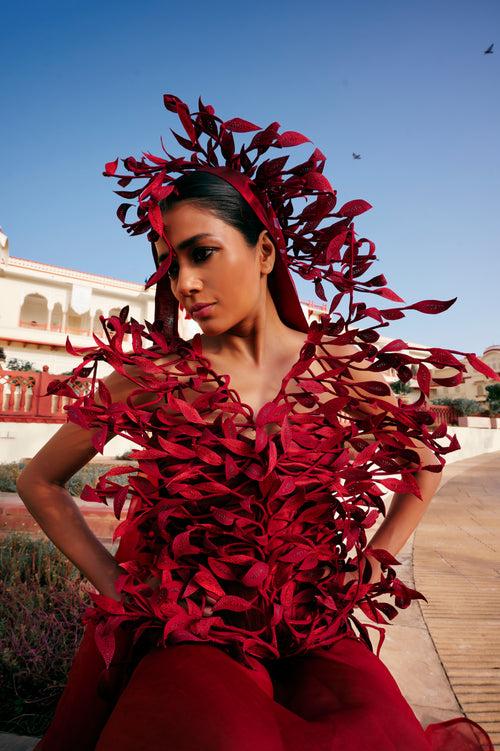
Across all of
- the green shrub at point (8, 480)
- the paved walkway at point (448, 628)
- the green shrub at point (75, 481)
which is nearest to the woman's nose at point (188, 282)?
the paved walkway at point (448, 628)

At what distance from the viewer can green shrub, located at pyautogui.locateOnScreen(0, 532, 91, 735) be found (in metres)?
1.86

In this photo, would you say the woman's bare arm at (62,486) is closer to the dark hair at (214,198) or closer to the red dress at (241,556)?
the red dress at (241,556)

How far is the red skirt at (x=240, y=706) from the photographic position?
27.8 inches

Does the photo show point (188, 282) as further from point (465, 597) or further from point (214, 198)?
point (465, 597)

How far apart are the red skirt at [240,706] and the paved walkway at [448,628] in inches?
26.9

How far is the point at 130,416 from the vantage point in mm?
1031

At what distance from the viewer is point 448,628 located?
2639 millimetres

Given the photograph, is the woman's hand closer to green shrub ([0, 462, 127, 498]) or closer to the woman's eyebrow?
the woman's eyebrow

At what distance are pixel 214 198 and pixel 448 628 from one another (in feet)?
8.13

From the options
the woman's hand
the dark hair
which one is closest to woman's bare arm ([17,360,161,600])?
the dark hair

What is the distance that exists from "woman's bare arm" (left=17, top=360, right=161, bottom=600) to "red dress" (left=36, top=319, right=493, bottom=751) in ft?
0.27

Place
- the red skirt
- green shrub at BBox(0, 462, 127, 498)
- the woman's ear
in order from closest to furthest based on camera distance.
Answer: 1. the red skirt
2. the woman's ear
3. green shrub at BBox(0, 462, 127, 498)

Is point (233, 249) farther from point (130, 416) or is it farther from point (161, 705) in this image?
point (161, 705)

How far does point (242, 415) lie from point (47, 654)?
1.59 metres
